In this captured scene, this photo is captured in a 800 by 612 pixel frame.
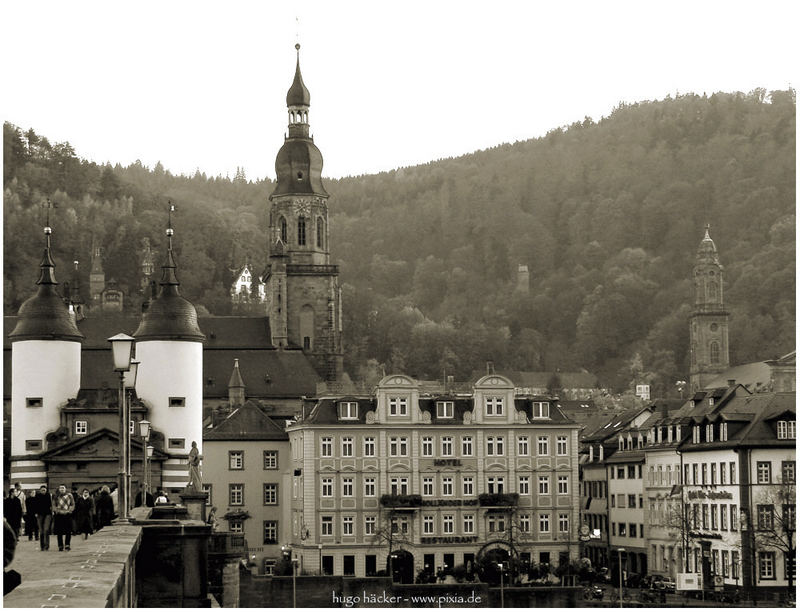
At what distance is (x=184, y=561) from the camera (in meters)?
37.9

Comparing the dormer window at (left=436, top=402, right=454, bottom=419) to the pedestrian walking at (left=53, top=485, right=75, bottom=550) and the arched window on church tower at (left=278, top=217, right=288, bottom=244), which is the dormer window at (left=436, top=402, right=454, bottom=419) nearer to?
the arched window on church tower at (left=278, top=217, right=288, bottom=244)

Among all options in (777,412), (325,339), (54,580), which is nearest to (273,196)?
(325,339)

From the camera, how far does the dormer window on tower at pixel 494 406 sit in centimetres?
10138

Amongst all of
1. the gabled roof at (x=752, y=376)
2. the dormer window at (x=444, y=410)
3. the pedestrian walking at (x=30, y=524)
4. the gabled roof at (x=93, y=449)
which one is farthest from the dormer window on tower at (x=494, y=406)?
the pedestrian walking at (x=30, y=524)

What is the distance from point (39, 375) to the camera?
80750mm

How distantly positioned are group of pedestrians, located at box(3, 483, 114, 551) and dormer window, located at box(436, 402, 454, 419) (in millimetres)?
58630

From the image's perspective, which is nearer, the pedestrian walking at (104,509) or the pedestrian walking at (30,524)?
the pedestrian walking at (30,524)

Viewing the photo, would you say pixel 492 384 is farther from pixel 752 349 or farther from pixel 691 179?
pixel 691 179

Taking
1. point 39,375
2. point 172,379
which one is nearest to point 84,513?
point 172,379

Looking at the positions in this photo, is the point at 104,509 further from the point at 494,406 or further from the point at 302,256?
the point at 302,256

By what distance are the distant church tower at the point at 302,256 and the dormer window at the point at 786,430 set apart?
6692cm

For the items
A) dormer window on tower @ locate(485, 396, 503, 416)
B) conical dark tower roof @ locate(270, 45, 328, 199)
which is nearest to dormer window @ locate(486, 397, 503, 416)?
dormer window on tower @ locate(485, 396, 503, 416)

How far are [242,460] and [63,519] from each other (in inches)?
2871

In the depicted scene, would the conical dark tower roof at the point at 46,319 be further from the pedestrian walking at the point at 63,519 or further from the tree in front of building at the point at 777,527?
the pedestrian walking at the point at 63,519
